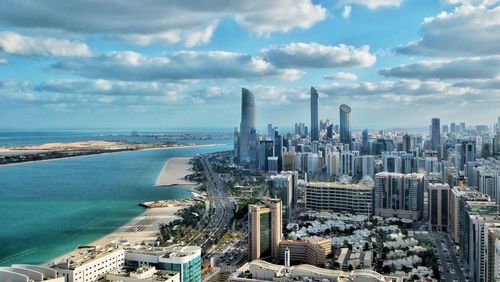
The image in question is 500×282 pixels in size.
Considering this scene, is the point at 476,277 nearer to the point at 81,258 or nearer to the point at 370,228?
the point at 370,228

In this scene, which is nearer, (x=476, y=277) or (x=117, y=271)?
(x=117, y=271)

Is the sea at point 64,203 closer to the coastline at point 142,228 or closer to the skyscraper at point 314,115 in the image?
the coastline at point 142,228

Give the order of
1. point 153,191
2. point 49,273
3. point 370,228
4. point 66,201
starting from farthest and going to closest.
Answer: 1. point 153,191
2. point 66,201
3. point 370,228
4. point 49,273

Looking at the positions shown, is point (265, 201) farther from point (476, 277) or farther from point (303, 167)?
point (303, 167)

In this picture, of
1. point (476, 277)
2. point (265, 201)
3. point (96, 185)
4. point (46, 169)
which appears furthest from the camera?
point (46, 169)

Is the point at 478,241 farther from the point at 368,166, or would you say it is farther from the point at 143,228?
the point at 368,166

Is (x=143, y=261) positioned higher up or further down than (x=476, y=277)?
higher up

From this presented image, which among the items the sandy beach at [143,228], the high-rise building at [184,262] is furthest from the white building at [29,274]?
the sandy beach at [143,228]

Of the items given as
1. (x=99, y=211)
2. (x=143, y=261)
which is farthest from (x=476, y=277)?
(x=99, y=211)
